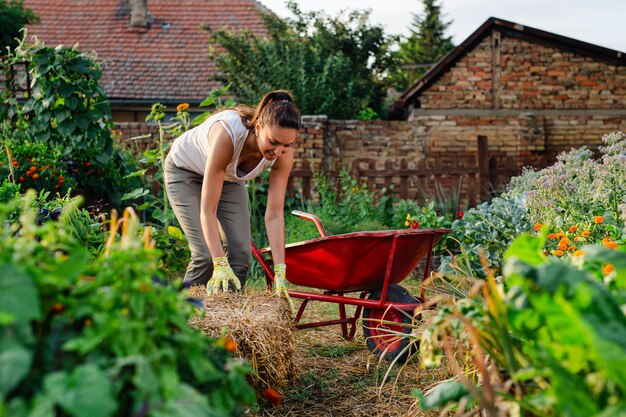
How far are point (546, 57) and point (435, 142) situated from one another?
2.18 metres

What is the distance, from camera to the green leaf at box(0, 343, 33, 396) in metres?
0.92

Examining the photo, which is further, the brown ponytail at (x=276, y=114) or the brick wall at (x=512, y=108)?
the brick wall at (x=512, y=108)

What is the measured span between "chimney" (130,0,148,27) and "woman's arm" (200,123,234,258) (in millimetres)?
13983

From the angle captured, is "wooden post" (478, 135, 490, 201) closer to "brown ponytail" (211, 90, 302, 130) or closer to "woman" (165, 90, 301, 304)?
"woman" (165, 90, 301, 304)

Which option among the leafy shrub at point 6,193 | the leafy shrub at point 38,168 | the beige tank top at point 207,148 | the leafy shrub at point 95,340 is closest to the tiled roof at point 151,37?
the leafy shrub at point 38,168

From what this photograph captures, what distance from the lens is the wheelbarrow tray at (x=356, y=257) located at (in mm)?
3217

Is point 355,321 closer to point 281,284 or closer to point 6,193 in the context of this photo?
point 281,284

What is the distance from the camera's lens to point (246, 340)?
2457 mm

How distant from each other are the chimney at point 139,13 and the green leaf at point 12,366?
16.0 meters

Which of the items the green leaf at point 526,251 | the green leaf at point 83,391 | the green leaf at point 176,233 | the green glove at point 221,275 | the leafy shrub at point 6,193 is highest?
the green leaf at point 526,251

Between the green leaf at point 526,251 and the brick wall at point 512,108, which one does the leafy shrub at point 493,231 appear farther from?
the brick wall at point 512,108

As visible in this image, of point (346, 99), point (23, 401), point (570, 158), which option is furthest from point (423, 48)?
point (23, 401)

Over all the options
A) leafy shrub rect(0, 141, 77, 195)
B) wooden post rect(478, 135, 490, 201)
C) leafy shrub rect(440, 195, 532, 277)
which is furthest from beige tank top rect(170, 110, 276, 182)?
wooden post rect(478, 135, 490, 201)

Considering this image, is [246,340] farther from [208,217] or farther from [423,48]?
[423,48]
